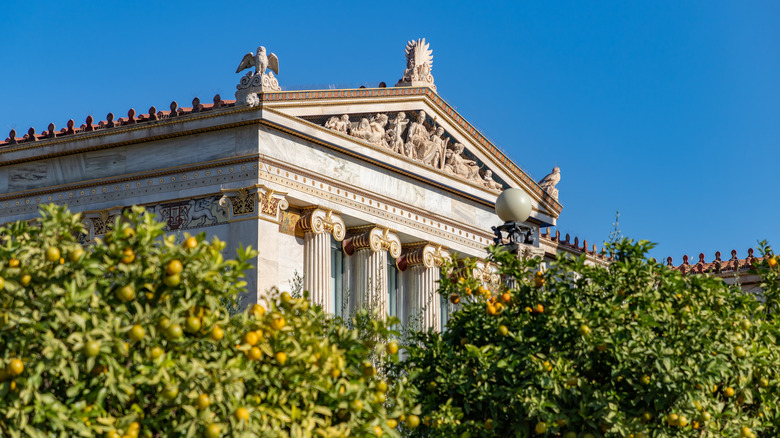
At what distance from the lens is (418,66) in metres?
33.5

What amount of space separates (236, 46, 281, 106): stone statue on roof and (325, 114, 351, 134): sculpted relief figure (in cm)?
199

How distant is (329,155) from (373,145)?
170 centimetres

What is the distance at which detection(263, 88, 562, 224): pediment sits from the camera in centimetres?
2917

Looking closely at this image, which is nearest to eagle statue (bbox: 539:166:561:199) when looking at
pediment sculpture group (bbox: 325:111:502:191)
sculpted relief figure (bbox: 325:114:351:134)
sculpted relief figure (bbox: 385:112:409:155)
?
pediment sculpture group (bbox: 325:111:502:191)

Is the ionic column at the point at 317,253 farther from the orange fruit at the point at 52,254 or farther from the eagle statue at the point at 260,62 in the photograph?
the orange fruit at the point at 52,254

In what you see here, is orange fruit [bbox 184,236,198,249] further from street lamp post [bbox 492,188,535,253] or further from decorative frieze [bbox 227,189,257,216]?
decorative frieze [bbox 227,189,257,216]

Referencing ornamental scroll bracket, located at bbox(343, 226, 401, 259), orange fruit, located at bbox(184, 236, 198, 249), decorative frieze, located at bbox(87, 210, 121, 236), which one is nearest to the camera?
orange fruit, located at bbox(184, 236, 198, 249)

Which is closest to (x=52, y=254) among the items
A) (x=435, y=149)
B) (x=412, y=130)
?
(x=412, y=130)

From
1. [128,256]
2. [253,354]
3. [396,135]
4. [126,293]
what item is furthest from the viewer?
[396,135]

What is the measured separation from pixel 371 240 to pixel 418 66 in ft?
19.2

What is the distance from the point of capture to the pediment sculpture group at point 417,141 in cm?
3068

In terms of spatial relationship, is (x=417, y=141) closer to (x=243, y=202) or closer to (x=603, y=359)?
(x=243, y=202)

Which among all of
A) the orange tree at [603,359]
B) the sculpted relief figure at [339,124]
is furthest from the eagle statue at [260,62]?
the orange tree at [603,359]

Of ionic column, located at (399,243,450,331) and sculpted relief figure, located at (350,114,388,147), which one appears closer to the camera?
sculpted relief figure, located at (350,114,388,147)
